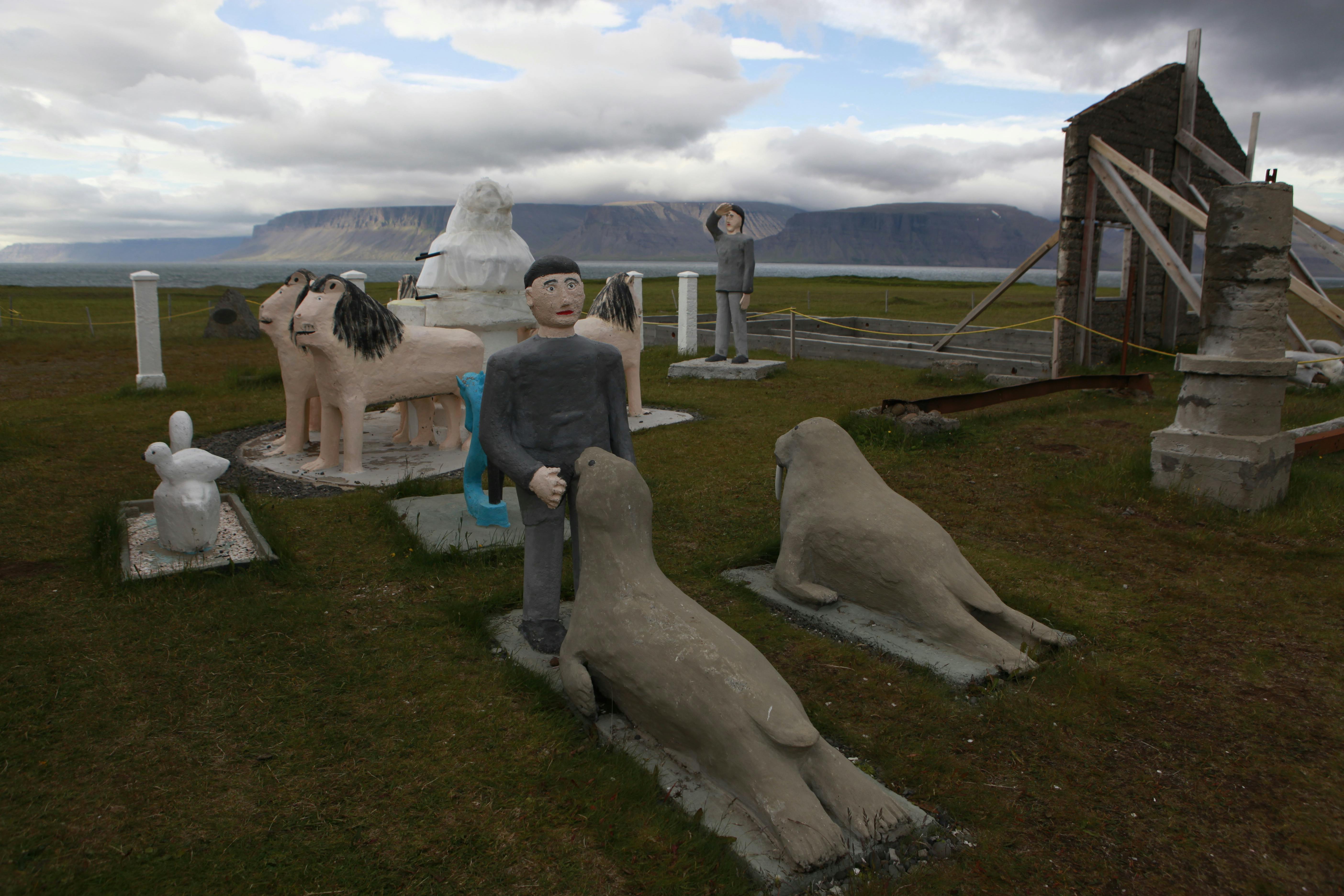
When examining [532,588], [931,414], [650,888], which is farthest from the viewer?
[931,414]

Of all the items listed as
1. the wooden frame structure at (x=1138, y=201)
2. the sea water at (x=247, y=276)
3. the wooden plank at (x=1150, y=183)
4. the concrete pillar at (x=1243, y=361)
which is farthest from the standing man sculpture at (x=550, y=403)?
the sea water at (x=247, y=276)

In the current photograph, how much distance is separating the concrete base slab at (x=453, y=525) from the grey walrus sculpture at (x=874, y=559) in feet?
4.98

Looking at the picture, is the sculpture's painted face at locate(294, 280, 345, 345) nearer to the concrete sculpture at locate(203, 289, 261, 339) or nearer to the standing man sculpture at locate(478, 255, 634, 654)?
the standing man sculpture at locate(478, 255, 634, 654)

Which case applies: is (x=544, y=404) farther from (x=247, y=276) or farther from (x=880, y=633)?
(x=247, y=276)

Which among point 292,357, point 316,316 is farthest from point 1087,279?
point 292,357

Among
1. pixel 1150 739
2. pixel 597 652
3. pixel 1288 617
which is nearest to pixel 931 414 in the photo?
pixel 1288 617

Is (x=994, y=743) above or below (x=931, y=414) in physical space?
below

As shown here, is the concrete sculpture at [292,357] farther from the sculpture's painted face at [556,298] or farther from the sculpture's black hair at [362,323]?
the sculpture's painted face at [556,298]

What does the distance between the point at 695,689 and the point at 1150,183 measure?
999 centimetres

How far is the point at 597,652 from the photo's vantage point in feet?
10.5

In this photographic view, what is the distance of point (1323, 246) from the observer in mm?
9617

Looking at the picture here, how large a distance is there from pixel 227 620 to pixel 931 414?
6.61 m

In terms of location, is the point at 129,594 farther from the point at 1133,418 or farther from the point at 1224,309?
the point at 1133,418

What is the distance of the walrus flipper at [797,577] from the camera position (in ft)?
14.6
